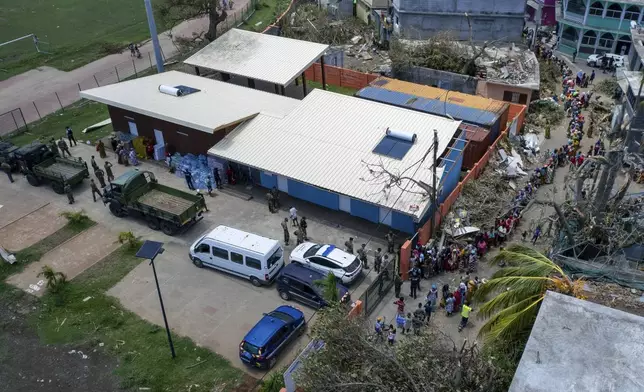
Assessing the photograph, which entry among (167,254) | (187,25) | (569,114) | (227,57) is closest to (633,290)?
(167,254)

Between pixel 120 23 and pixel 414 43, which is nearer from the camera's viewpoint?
pixel 414 43

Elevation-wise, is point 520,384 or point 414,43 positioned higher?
point 520,384

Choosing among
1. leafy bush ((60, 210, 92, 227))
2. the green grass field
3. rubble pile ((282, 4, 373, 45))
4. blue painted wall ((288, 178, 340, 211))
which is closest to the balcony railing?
rubble pile ((282, 4, 373, 45))

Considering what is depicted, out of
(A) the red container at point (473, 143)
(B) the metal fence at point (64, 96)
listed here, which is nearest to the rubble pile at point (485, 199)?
(A) the red container at point (473, 143)

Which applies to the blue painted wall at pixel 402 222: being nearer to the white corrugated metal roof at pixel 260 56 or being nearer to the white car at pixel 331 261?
the white car at pixel 331 261

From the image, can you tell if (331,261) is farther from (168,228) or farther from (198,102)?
(198,102)

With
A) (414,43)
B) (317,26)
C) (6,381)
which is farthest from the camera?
(317,26)

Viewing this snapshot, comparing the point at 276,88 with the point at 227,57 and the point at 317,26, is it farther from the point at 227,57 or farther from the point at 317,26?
the point at 317,26
